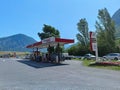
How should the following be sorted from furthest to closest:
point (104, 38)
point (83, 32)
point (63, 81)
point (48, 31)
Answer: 1. point (83, 32)
2. point (48, 31)
3. point (104, 38)
4. point (63, 81)

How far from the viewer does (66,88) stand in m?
15.0

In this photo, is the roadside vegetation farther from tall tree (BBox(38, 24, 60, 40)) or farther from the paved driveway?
the paved driveway

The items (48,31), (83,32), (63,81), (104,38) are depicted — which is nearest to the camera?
(63,81)

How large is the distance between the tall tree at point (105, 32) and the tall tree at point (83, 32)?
7.17 m

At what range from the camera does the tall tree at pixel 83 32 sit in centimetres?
9982

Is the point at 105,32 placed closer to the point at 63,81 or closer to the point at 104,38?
the point at 104,38

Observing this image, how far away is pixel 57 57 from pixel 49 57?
6.56 m

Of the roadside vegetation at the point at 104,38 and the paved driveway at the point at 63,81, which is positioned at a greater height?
the roadside vegetation at the point at 104,38

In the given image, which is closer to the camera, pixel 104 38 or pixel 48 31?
pixel 104 38

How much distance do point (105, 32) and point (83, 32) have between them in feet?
46.6

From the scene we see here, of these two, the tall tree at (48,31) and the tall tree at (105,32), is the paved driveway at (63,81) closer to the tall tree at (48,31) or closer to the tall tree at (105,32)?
the tall tree at (105,32)

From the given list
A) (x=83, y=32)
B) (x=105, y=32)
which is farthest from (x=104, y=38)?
(x=83, y=32)

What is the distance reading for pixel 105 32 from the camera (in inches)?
3543

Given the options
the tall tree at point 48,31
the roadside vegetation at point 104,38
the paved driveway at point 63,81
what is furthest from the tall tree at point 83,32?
the paved driveway at point 63,81
